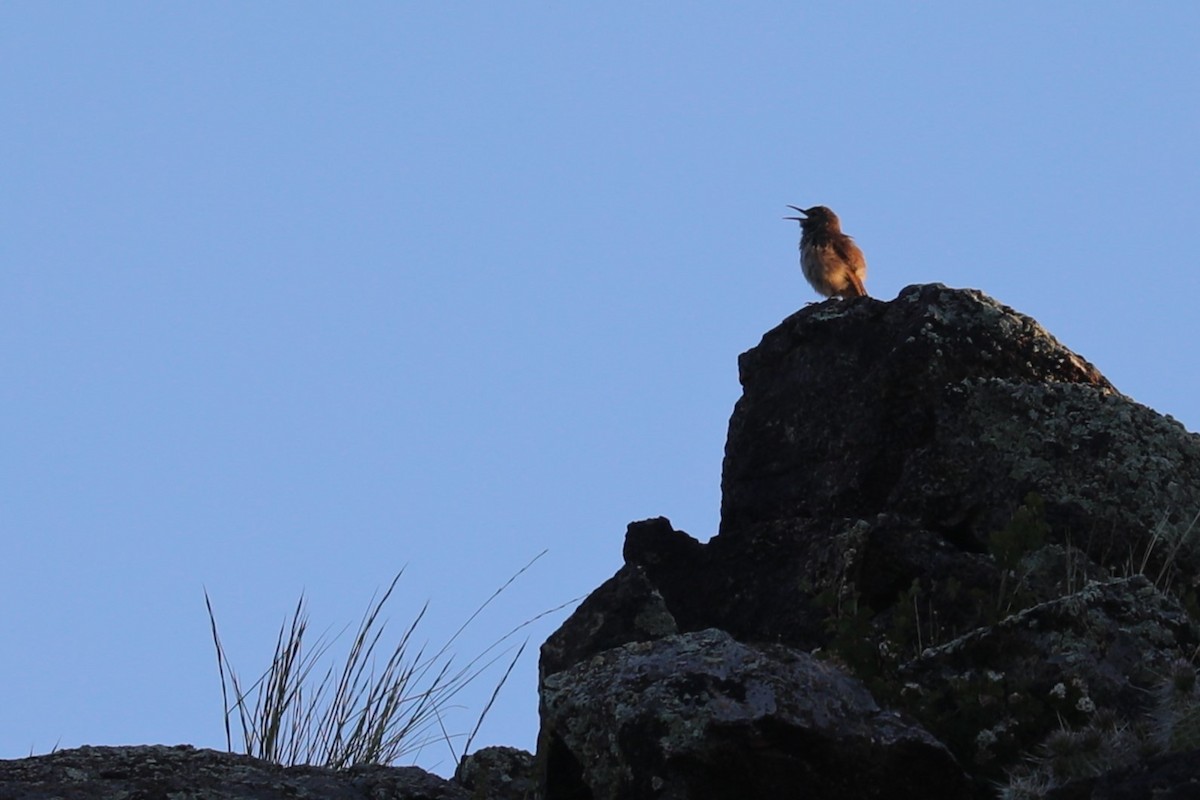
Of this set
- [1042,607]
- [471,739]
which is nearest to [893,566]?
[1042,607]

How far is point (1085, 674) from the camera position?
5.04 metres

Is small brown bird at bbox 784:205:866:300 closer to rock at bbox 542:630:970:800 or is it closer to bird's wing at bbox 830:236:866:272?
bird's wing at bbox 830:236:866:272

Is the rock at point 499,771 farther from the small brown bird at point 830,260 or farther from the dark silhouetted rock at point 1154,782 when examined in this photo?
the small brown bird at point 830,260

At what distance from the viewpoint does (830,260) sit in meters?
12.7

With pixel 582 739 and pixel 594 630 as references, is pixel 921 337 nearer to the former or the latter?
pixel 594 630

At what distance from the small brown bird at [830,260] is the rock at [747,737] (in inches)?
317

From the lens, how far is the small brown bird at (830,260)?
12.6m

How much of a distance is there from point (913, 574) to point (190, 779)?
262 cm

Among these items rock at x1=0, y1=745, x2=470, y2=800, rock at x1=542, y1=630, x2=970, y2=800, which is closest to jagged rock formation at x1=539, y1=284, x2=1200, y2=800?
rock at x1=542, y1=630, x2=970, y2=800

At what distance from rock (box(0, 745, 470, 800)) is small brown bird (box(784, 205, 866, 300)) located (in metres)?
7.86

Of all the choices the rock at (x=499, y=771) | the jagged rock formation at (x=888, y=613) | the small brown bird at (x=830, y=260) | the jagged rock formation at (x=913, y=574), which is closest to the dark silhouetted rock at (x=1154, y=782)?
the jagged rock formation at (x=888, y=613)

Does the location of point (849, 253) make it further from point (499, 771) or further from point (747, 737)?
point (747, 737)

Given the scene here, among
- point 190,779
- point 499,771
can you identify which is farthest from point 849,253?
point 190,779

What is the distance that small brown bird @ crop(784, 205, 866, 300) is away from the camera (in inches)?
498
